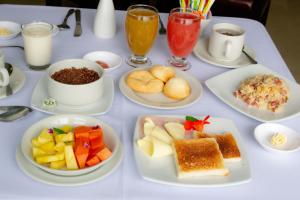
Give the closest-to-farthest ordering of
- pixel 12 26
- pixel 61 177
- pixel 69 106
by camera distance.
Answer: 1. pixel 61 177
2. pixel 69 106
3. pixel 12 26

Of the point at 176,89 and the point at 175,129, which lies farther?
the point at 176,89

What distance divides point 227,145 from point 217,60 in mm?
448

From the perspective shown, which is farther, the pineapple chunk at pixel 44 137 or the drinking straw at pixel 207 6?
the drinking straw at pixel 207 6

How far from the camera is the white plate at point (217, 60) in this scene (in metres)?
1.22

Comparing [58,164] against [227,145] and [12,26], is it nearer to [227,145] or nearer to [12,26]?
[227,145]

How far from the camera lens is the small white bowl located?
34.6 inches

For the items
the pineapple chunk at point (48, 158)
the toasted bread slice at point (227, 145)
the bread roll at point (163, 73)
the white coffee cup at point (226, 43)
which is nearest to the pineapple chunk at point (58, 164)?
the pineapple chunk at point (48, 158)

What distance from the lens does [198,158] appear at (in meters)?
0.79

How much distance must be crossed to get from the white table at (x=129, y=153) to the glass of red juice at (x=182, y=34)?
0.04m

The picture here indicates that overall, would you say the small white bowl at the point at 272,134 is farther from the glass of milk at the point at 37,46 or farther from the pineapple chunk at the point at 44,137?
the glass of milk at the point at 37,46

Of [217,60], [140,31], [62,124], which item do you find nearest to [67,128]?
[62,124]

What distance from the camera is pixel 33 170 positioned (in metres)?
0.76

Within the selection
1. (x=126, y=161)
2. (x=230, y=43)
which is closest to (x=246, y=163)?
(x=126, y=161)

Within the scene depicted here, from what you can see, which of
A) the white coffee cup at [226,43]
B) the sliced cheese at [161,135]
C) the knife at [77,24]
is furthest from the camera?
the knife at [77,24]
